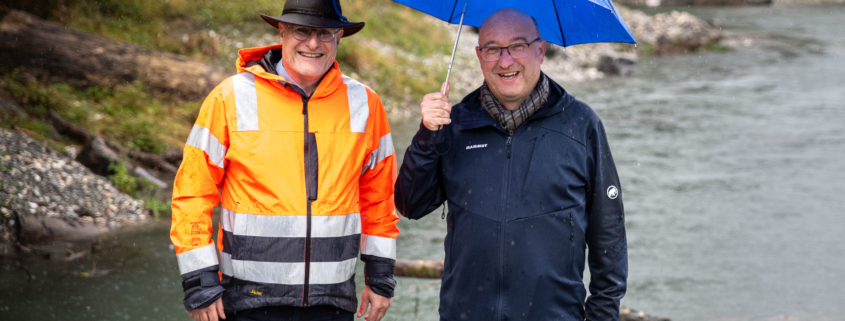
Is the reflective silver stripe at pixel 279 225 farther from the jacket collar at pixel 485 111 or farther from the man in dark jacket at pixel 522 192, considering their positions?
the jacket collar at pixel 485 111

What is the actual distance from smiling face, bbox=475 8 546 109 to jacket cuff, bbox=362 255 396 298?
893 mm

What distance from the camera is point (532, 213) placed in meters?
2.82

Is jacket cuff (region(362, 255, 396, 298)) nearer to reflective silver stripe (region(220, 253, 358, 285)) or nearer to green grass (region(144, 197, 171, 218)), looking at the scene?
reflective silver stripe (region(220, 253, 358, 285))

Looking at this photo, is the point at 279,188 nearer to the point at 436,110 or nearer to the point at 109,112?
the point at 436,110

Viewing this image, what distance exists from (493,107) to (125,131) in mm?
7323

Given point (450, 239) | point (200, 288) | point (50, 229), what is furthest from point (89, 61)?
point (450, 239)

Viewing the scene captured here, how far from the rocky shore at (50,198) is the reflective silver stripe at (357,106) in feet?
14.9

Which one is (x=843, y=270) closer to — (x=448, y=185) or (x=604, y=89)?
(x=448, y=185)

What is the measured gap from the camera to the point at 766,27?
35656mm

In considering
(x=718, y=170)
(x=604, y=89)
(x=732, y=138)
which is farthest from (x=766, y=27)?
(x=718, y=170)

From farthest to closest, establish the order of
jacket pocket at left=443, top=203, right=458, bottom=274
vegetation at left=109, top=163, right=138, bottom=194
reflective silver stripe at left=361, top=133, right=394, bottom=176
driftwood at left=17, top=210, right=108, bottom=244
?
vegetation at left=109, top=163, right=138, bottom=194, driftwood at left=17, top=210, right=108, bottom=244, reflective silver stripe at left=361, top=133, right=394, bottom=176, jacket pocket at left=443, top=203, right=458, bottom=274

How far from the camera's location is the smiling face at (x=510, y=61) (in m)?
2.87

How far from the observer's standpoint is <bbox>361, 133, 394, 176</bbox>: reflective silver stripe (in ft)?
10.3

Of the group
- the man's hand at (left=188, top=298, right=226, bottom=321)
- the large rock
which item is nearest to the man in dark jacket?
the man's hand at (left=188, top=298, right=226, bottom=321)
